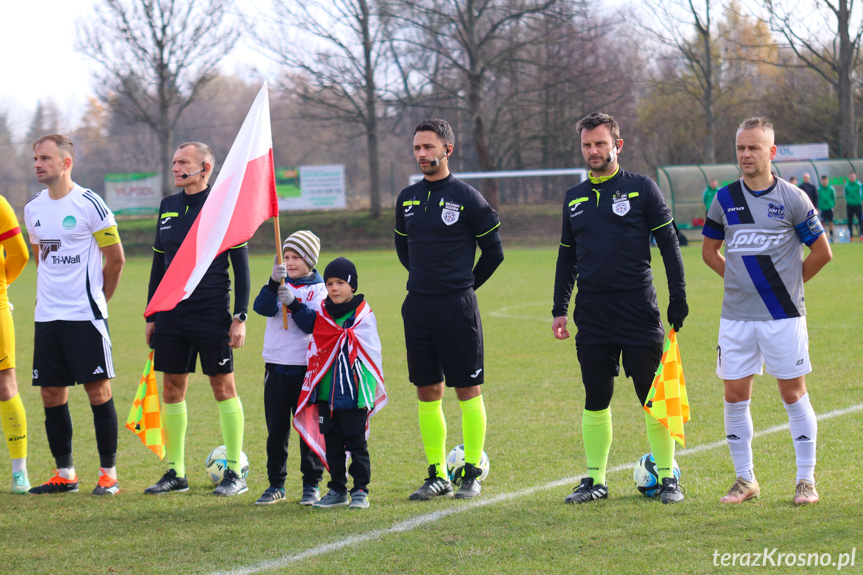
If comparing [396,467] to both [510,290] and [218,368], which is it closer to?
[218,368]

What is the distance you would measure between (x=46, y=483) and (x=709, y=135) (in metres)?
39.2

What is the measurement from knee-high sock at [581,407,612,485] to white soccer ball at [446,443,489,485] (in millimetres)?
676

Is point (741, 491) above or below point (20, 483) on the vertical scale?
above

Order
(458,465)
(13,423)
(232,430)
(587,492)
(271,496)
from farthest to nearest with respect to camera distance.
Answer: (13,423), (232,430), (458,465), (271,496), (587,492)

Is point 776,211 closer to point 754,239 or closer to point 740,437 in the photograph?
point 754,239

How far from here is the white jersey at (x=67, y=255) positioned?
5719mm

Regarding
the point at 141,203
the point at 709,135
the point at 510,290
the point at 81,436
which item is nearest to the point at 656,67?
the point at 709,135

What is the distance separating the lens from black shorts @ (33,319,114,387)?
18.7ft

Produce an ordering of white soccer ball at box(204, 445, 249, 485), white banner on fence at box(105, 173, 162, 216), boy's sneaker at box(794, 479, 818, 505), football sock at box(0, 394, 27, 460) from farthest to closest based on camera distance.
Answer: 1. white banner on fence at box(105, 173, 162, 216)
2. football sock at box(0, 394, 27, 460)
3. white soccer ball at box(204, 445, 249, 485)
4. boy's sneaker at box(794, 479, 818, 505)

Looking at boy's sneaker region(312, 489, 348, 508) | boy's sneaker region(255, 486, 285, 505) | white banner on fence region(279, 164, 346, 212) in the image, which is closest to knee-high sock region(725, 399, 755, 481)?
boy's sneaker region(312, 489, 348, 508)

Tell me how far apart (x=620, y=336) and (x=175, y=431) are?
300cm

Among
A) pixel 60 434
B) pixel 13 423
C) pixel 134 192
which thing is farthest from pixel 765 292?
pixel 134 192

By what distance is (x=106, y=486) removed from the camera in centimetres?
562

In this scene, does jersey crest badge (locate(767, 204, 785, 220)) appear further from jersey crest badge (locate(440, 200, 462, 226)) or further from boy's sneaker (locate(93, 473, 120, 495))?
boy's sneaker (locate(93, 473, 120, 495))
